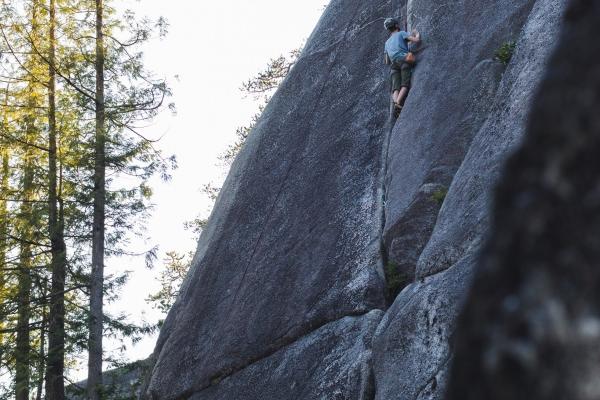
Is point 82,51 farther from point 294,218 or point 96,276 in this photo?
point 294,218

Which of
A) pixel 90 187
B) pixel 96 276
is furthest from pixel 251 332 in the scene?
pixel 90 187

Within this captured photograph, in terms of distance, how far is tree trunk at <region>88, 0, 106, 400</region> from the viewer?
1741 centimetres

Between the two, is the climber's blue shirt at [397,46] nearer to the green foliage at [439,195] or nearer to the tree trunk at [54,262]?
the green foliage at [439,195]

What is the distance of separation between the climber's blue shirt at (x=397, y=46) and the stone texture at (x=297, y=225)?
825 millimetres

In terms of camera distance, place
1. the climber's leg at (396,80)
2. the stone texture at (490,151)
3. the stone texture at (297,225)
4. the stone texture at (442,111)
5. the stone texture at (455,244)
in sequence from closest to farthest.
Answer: the stone texture at (455,244) → the stone texture at (490,151) → the stone texture at (442,111) → the stone texture at (297,225) → the climber's leg at (396,80)

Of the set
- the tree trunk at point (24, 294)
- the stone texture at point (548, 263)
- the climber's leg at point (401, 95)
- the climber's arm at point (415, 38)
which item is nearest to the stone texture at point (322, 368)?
the climber's leg at point (401, 95)

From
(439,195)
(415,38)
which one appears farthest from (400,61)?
(439,195)

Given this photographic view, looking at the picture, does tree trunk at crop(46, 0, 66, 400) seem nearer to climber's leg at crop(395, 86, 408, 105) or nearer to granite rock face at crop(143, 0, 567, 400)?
Result: granite rock face at crop(143, 0, 567, 400)

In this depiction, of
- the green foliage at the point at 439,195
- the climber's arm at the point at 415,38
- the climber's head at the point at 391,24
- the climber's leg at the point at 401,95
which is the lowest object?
the green foliage at the point at 439,195

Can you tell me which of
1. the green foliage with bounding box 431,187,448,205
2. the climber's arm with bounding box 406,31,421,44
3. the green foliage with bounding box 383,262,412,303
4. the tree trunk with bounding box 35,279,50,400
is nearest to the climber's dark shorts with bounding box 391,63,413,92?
the climber's arm with bounding box 406,31,421,44

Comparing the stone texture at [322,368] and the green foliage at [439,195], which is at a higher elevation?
the green foliage at [439,195]

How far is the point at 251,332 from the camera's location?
11.1m

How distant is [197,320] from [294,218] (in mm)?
2322

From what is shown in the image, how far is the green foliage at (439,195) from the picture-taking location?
31.2 ft
